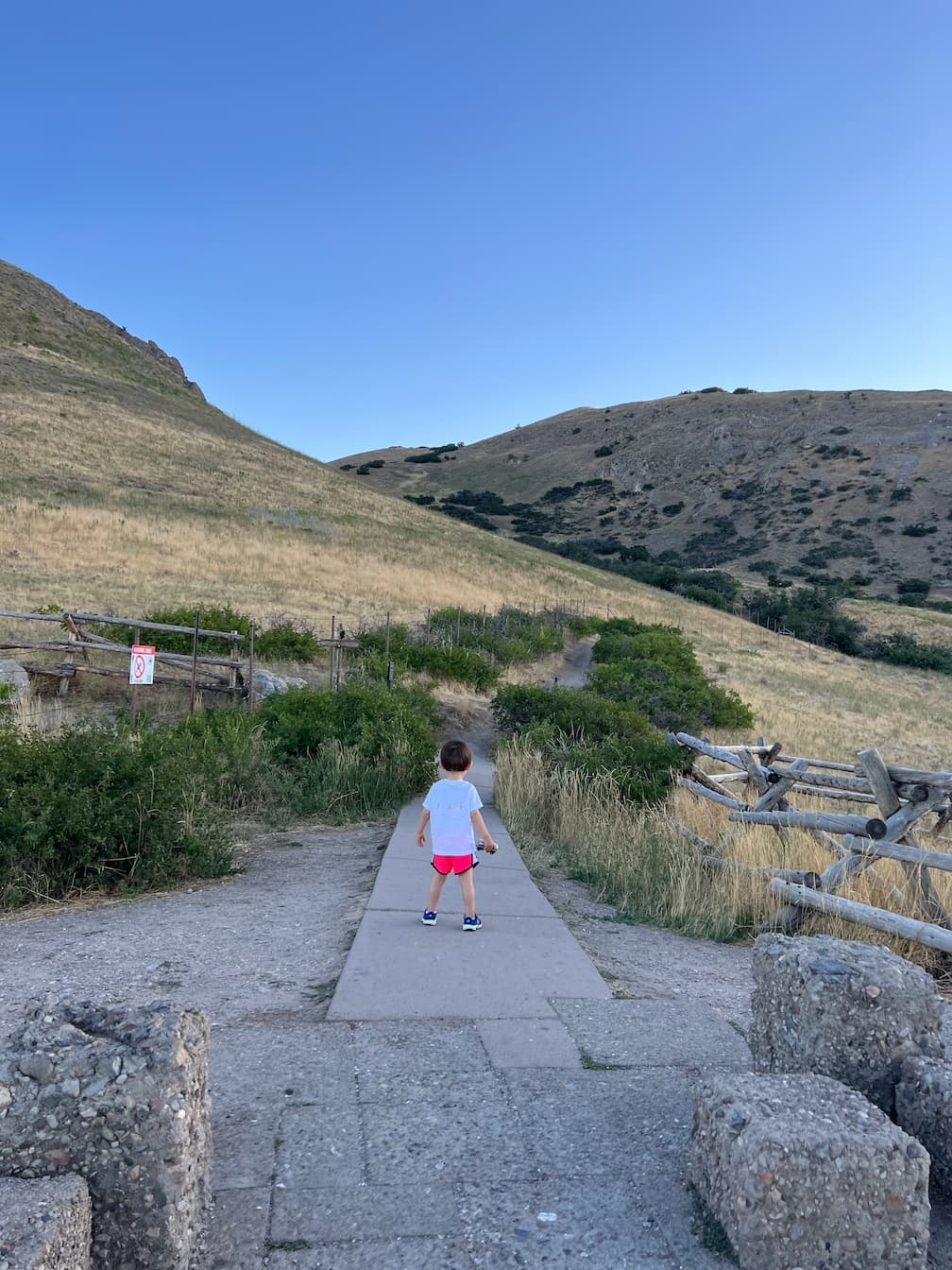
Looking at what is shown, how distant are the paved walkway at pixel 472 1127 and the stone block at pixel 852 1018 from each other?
51 centimetres

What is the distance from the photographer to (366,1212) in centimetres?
265

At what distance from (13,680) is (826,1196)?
11962 millimetres

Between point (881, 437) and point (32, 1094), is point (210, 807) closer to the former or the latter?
point (32, 1094)

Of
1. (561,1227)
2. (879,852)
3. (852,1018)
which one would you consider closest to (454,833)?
(852,1018)

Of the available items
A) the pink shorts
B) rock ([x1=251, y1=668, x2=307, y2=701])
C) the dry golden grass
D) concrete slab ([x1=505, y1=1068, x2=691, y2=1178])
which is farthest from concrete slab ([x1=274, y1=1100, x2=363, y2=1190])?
the dry golden grass

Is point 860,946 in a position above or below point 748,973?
above

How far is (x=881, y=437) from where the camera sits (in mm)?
80250

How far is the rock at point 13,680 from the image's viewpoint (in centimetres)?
1117

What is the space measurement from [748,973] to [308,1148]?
329 centimetres

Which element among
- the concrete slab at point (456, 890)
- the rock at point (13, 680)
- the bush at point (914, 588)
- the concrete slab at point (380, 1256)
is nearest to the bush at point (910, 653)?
the bush at point (914, 588)

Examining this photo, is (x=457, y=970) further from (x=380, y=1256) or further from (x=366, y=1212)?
(x=380, y=1256)

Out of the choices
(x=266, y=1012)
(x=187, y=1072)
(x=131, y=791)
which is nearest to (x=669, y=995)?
(x=266, y=1012)

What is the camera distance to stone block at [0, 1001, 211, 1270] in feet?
7.29

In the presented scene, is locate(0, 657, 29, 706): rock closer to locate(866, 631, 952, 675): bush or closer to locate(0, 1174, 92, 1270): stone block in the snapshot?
locate(0, 1174, 92, 1270): stone block
